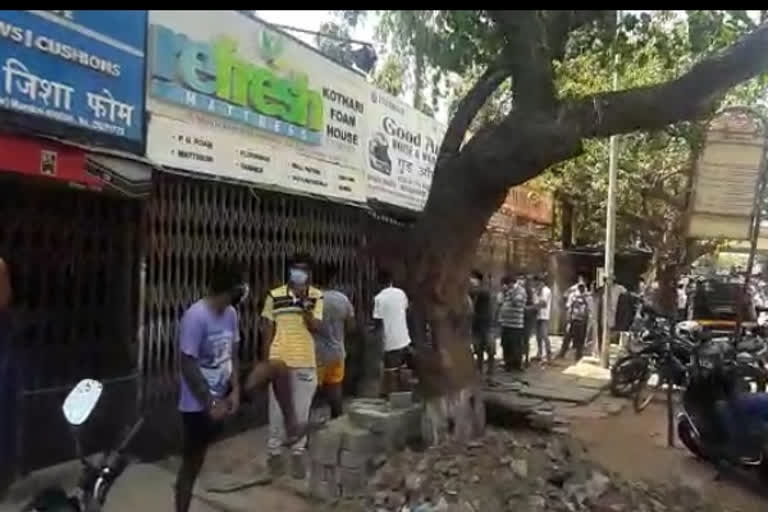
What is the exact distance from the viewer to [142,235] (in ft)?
20.4

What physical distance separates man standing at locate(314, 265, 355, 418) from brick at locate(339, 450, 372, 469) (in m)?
1.43

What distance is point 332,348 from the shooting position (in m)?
6.55

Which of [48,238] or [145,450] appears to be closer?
[48,238]

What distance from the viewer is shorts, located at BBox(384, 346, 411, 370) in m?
8.64

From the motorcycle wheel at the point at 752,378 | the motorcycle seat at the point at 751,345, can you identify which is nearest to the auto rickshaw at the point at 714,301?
the motorcycle seat at the point at 751,345

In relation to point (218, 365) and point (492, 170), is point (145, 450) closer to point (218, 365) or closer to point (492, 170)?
point (218, 365)

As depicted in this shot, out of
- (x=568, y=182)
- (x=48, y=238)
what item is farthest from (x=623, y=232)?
(x=48, y=238)

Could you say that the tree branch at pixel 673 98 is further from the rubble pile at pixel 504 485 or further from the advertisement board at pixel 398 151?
the advertisement board at pixel 398 151

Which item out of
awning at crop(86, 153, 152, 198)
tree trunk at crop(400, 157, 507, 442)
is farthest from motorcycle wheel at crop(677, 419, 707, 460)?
awning at crop(86, 153, 152, 198)

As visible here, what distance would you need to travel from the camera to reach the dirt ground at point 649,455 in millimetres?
6074

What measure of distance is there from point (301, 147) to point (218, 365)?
154 inches

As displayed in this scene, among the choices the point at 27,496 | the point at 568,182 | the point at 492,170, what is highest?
the point at 568,182

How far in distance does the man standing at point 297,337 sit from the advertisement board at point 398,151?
4.07 meters

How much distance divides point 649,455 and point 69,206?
500 cm
